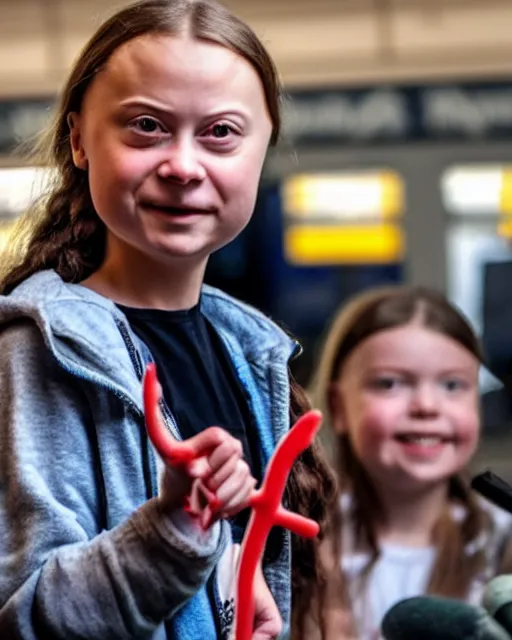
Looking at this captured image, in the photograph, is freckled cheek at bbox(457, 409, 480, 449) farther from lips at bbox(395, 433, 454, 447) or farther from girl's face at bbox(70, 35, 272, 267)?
girl's face at bbox(70, 35, 272, 267)

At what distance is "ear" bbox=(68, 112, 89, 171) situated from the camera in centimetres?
96

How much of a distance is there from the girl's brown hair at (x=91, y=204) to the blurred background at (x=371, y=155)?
10.6ft

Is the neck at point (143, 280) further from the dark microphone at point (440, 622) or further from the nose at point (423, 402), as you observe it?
the nose at point (423, 402)

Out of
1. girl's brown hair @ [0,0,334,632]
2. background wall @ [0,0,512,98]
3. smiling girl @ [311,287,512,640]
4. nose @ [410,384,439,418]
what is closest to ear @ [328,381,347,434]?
smiling girl @ [311,287,512,640]

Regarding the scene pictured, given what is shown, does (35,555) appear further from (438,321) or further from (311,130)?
(311,130)

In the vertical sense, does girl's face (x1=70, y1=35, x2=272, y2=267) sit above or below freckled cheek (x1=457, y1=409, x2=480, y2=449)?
above

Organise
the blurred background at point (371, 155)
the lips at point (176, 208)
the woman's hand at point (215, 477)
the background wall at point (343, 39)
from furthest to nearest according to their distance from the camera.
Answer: the background wall at point (343, 39)
the blurred background at point (371, 155)
the lips at point (176, 208)
the woman's hand at point (215, 477)

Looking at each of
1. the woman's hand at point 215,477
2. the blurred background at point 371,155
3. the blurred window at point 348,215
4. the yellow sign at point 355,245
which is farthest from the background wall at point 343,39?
the woman's hand at point 215,477

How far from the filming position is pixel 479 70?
520 centimetres

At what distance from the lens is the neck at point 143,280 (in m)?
0.94

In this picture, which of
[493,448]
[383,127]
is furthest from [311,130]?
[493,448]

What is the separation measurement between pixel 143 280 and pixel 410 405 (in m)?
0.52

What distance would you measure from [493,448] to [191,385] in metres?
3.54

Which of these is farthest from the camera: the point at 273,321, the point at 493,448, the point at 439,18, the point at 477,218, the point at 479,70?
the point at 439,18
